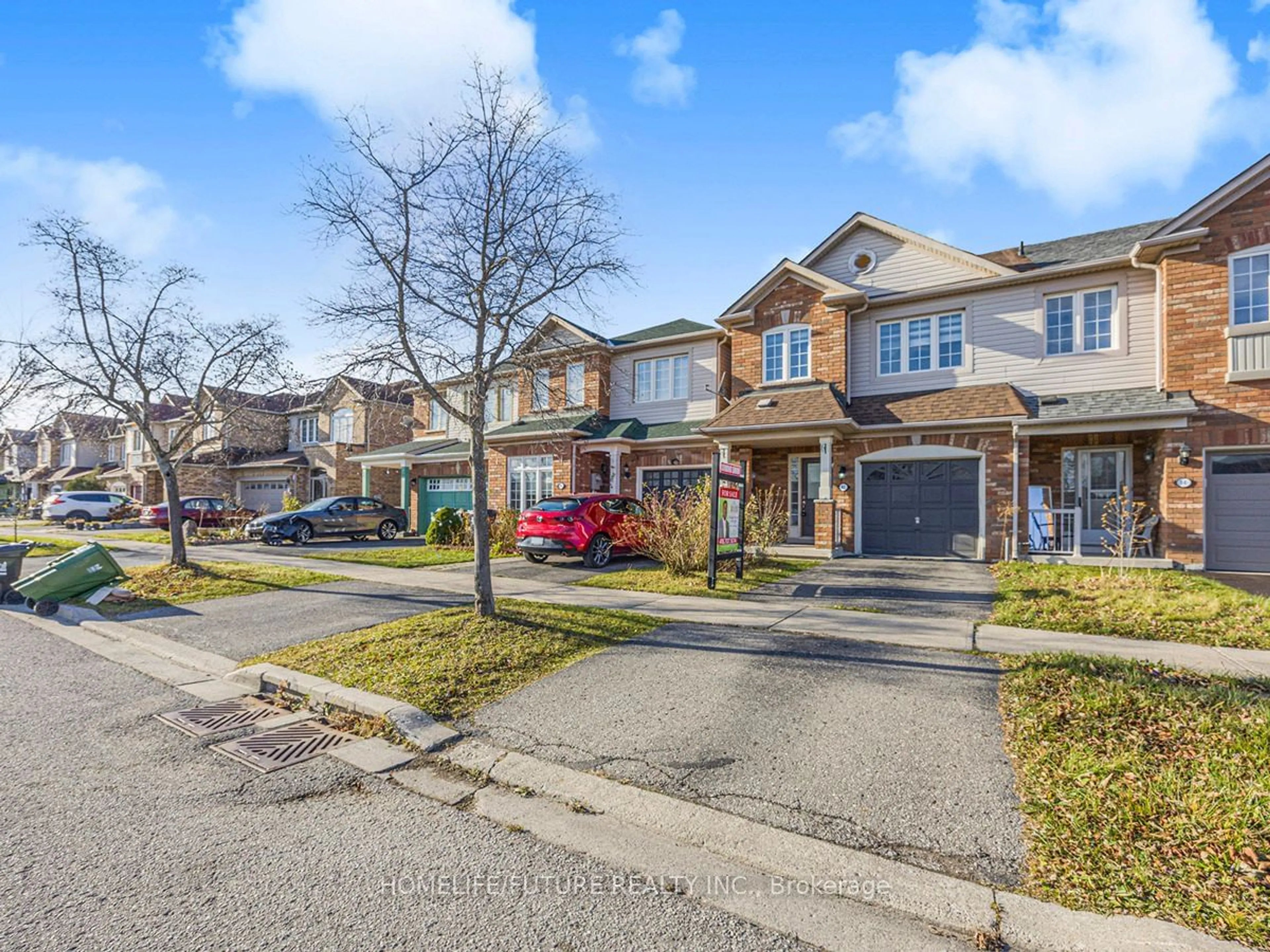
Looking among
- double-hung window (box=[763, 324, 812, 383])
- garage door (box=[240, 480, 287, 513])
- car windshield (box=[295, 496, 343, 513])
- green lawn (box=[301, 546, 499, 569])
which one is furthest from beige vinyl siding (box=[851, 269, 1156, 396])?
garage door (box=[240, 480, 287, 513])

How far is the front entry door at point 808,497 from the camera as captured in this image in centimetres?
1753

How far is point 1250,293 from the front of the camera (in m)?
12.2

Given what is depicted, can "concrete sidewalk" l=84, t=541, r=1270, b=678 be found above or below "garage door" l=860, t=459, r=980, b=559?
below

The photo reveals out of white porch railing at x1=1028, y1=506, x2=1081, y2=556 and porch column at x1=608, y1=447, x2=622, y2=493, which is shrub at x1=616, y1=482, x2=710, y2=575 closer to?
porch column at x1=608, y1=447, x2=622, y2=493

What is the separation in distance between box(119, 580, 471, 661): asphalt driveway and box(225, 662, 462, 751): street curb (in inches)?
36.0

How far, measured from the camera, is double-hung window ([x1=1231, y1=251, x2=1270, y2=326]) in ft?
39.5

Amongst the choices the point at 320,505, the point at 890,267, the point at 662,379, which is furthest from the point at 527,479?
the point at 890,267

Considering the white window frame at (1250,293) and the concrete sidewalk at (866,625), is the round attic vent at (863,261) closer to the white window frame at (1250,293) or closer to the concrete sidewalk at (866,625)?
the white window frame at (1250,293)

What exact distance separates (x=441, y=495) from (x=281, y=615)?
48.0 ft

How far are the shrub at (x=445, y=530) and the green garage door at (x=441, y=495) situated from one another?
3245mm

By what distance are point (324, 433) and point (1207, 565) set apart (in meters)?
34.9

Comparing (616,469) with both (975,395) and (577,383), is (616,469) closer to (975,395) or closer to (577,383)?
(577,383)

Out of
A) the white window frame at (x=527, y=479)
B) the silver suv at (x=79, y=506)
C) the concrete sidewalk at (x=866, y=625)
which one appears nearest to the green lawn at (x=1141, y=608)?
the concrete sidewalk at (x=866, y=625)

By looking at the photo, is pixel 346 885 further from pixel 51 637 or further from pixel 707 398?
pixel 707 398
